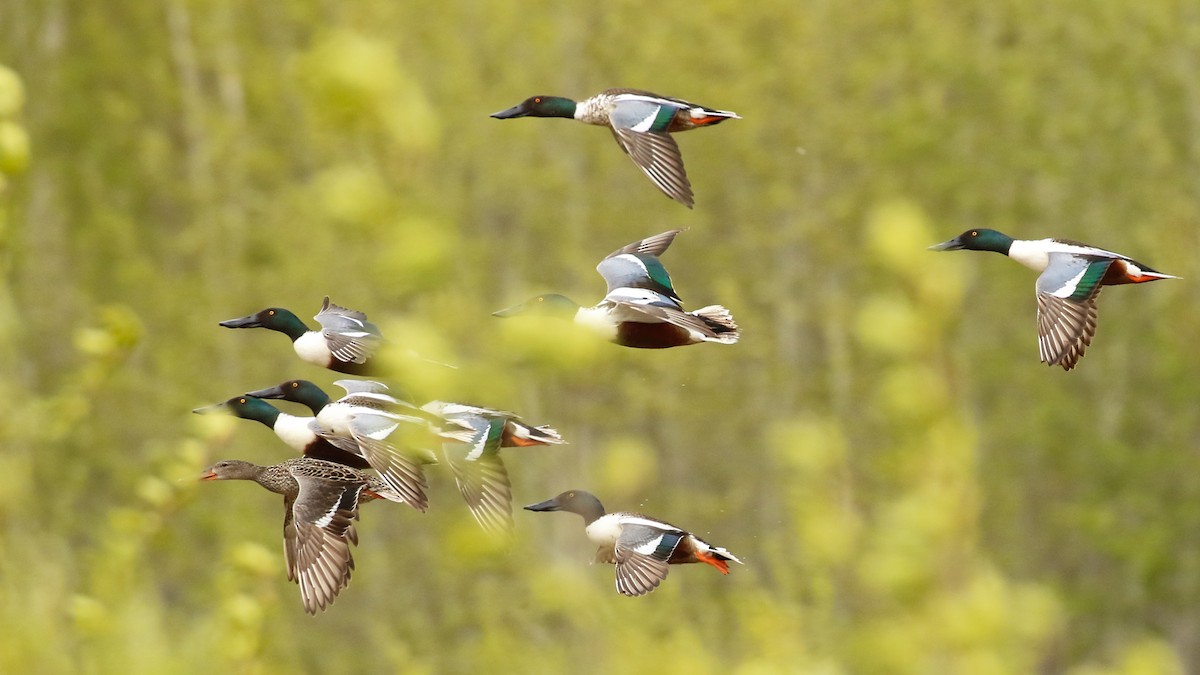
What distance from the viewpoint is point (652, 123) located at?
387 centimetres

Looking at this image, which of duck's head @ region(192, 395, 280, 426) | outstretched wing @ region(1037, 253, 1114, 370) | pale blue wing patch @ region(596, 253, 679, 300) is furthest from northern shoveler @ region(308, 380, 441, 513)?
outstretched wing @ region(1037, 253, 1114, 370)

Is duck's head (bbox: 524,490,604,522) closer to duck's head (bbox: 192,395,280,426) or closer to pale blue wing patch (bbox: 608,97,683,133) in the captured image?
duck's head (bbox: 192,395,280,426)

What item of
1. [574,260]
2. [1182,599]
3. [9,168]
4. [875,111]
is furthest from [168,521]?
[1182,599]

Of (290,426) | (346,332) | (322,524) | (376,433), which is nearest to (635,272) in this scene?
(346,332)

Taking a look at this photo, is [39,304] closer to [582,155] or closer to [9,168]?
[582,155]

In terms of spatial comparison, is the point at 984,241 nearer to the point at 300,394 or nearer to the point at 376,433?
the point at 300,394

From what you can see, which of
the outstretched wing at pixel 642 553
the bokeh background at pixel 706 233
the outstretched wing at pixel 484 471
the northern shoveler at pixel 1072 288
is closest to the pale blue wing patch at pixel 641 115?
the northern shoveler at pixel 1072 288

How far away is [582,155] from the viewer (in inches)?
746

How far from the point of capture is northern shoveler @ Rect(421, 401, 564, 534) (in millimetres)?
2025

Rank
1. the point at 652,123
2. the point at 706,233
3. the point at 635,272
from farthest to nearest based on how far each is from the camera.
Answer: the point at 706,233 < the point at 652,123 < the point at 635,272

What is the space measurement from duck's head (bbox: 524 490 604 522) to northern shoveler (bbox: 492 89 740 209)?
57cm

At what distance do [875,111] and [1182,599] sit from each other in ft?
20.7

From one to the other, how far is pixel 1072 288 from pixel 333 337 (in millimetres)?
1431

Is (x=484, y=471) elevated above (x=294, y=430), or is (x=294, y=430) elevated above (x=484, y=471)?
(x=484, y=471)
